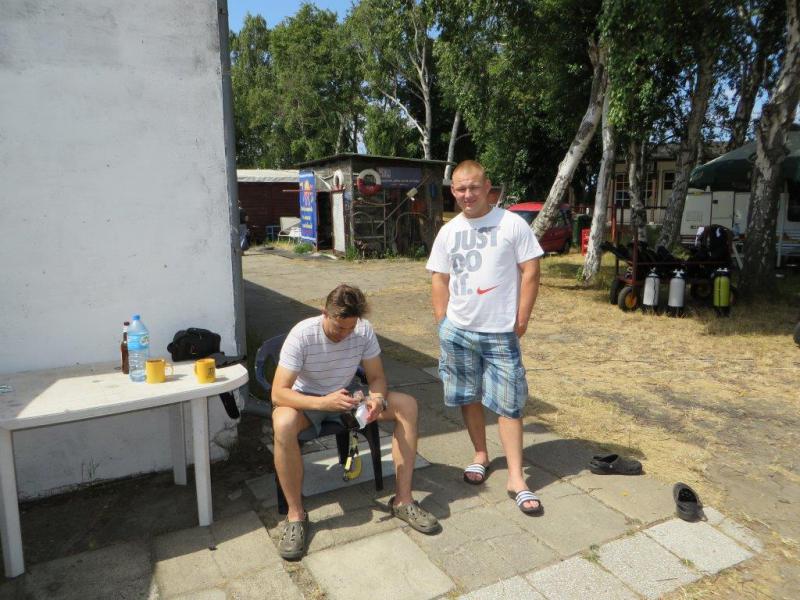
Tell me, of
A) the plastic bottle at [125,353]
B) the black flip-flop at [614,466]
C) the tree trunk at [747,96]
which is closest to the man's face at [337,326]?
the plastic bottle at [125,353]

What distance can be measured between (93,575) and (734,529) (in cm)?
319

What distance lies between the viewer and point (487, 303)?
336 centimetres

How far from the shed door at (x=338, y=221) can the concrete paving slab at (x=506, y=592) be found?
1619cm

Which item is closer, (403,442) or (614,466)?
(403,442)

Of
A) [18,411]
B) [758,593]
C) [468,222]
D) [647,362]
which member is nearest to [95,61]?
[18,411]

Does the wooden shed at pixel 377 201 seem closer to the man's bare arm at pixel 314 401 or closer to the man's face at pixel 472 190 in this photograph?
the man's face at pixel 472 190

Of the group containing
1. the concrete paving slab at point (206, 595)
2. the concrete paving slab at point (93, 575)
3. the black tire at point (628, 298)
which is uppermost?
the black tire at point (628, 298)

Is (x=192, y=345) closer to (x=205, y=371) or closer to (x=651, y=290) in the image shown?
(x=205, y=371)

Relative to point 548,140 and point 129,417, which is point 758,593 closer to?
point 129,417

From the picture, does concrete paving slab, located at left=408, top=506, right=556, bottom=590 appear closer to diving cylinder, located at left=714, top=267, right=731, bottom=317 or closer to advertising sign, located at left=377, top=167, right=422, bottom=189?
diving cylinder, located at left=714, top=267, right=731, bottom=317

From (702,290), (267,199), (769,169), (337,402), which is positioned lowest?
(702,290)

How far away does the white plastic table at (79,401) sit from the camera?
269 centimetres

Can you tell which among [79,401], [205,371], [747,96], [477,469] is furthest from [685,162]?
[79,401]

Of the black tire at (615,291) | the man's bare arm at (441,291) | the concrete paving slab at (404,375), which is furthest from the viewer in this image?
the black tire at (615,291)
